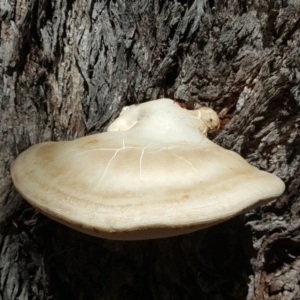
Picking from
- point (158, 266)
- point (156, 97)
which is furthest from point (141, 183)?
point (158, 266)

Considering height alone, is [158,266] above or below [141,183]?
below

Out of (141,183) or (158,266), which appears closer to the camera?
(141,183)

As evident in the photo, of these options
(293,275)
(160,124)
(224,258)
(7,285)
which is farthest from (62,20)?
(293,275)

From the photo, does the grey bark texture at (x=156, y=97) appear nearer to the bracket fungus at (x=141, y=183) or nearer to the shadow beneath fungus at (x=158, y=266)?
the shadow beneath fungus at (x=158, y=266)

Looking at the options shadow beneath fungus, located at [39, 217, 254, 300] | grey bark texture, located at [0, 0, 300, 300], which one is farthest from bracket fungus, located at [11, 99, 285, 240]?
shadow beneath fungus, located at [39, 217, 254, 300]

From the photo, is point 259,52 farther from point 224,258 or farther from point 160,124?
point 224,258

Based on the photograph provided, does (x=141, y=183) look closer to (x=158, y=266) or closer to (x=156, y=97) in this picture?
(x=156, y=97)

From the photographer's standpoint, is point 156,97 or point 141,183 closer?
point 141,183
